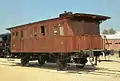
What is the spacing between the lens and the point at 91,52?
18875 mm

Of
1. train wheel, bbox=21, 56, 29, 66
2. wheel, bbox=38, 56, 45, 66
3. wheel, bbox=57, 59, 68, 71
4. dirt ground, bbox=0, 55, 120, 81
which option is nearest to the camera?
dirt ground, bbox=0, 55, 120, 81

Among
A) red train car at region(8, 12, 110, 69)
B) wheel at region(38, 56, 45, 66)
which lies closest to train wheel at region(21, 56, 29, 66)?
wheel at region(38, 56, 45, 66)

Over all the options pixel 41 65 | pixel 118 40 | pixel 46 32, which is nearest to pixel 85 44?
pixel 46 32

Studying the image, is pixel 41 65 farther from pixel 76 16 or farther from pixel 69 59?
pixel 76 16

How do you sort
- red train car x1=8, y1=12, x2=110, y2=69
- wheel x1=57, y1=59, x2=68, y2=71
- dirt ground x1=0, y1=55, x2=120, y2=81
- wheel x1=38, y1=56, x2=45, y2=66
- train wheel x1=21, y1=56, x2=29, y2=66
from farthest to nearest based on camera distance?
train wheel x1=21, y1=56, x2=29, y2=66 → wheel x1=38, y1=56, x2=45, y2=66 → wheel x1=57, y1=59, x2=68, y2=71 → red train car x1=8, y1=12, x2=110, y2=69 → dirt ground x1=0, y1=55, x2=120, y2=81

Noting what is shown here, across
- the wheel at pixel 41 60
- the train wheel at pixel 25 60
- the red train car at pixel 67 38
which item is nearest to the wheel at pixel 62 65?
the red train car at pixel 67 38

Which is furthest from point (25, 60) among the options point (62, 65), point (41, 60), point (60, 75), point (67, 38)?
point (60, 75)

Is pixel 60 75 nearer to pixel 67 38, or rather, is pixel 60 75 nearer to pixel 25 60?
pixel 67 38

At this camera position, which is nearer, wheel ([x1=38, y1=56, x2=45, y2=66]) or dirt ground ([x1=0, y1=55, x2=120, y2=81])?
dirt ground ([x1=0, y1=55, x2=120, y2=81])

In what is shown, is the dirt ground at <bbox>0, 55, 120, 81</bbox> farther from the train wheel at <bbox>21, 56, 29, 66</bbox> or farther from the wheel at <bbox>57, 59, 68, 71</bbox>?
the train wheel at <bbox>21, 56, 29, 66</bbox>

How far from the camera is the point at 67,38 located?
1941 cm

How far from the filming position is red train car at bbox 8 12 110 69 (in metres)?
19.3

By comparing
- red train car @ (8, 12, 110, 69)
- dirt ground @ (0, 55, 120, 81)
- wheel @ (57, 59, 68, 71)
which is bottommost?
dirt ground @ (0, 55, 120, 81)

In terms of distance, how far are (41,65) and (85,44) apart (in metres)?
6.37
